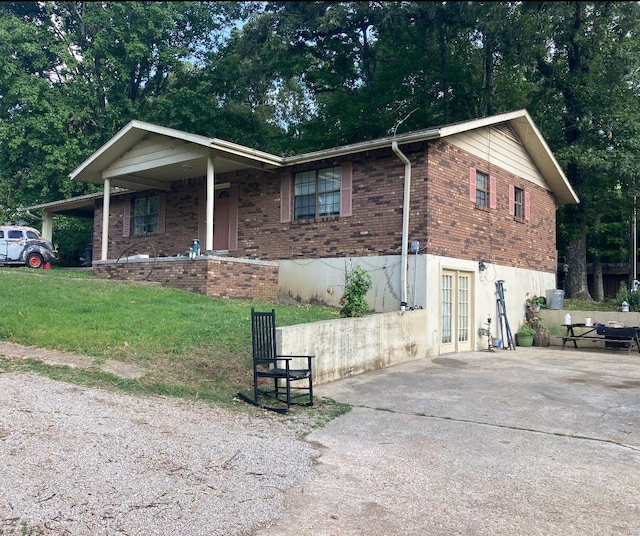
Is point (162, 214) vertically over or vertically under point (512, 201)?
under

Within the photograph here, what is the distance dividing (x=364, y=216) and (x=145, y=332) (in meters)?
6.63

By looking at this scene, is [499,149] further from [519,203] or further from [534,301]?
[534,301]

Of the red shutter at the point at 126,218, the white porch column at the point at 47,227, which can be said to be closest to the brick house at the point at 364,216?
the red shutter at the point at 126,218

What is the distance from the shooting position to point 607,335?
15.0m

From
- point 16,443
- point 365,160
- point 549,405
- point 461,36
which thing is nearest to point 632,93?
point 461,36

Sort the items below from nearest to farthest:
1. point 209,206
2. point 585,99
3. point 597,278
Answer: point 209,206 → point 585,99 → point 597,278

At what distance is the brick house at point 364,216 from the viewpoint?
1339cm

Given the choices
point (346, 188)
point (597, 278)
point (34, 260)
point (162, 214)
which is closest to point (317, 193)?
point (346, 188)

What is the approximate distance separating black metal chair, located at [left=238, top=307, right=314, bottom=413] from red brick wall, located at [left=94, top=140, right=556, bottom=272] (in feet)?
20.6

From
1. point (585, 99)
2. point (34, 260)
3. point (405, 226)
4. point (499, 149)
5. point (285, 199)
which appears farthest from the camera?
point (585, 99)

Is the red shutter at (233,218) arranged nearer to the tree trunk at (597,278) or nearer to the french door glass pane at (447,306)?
the french door glass pane at (447,306)

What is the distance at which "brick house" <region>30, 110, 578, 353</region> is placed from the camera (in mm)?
13391

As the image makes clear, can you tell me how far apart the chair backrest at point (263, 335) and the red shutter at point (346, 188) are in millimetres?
7194

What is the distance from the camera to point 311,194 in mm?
15258
